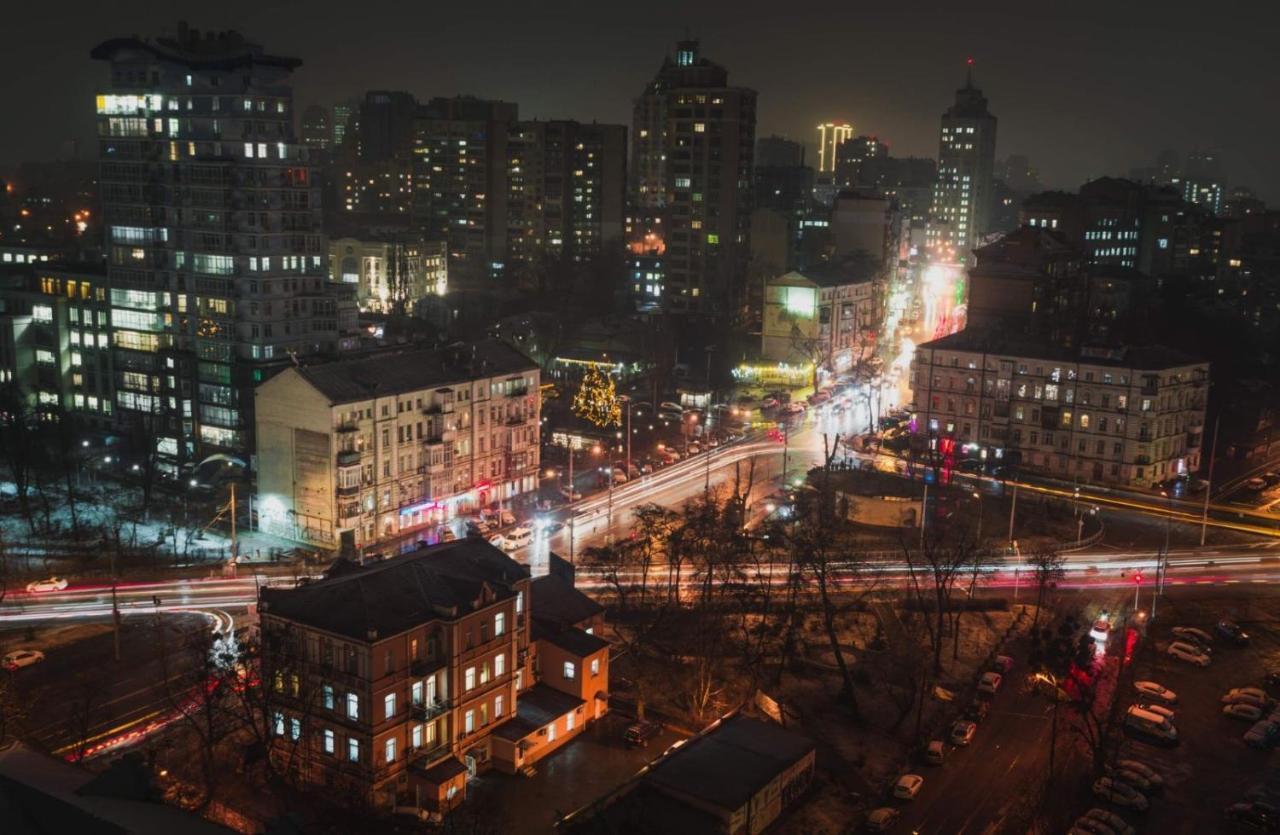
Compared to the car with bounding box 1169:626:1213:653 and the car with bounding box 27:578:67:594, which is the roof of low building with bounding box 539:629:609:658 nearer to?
the car with bounding box 27:578:67:594

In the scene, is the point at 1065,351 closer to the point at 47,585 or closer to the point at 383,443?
the point at 383,443

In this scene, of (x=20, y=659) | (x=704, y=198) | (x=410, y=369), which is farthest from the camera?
(x=704, y=198)

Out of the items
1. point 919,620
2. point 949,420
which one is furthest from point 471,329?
point 919,620

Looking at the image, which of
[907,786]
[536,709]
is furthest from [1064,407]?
[536,709]

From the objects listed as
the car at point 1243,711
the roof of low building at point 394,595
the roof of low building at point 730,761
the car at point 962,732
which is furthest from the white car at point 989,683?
the roof of low building at point 394,595

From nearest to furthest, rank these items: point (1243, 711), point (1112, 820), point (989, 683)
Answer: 1. point (1112, 820)
2. point (1243, 711)
3. point (989, 683)

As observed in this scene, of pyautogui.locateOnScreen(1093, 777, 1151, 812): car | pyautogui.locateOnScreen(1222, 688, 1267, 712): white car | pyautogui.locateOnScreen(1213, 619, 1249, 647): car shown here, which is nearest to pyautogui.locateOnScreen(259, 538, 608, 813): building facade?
pyautogui.locateOnScreen(1093, 777, 1151, 812): car
